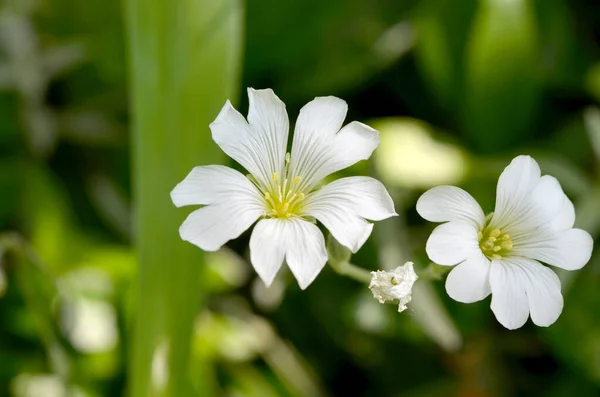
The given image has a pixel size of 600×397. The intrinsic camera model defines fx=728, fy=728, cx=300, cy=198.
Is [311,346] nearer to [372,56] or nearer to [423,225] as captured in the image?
[423,225]

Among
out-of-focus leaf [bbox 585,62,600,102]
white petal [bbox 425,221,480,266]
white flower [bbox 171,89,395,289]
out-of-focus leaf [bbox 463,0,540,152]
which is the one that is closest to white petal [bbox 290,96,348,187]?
white flower [bbox 171,89,395,289]

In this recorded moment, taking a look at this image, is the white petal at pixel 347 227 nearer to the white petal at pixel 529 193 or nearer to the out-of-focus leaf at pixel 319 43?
the white petal at pixel 529 193

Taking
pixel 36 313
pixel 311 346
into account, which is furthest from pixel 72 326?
pixel 311 346

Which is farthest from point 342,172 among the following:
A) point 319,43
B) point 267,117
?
point 267,117

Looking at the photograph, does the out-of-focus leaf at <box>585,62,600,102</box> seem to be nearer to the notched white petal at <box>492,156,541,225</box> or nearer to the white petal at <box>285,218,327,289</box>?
the notched white petal at <box>492,156,541,225</box>

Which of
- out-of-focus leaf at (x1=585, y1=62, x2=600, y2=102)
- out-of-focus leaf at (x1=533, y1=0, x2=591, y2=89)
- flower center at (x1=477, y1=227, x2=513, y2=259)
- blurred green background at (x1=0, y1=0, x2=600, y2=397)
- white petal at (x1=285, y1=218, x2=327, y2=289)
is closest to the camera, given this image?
white petal at (x1=285, y1=218, x2=327, y2=289)

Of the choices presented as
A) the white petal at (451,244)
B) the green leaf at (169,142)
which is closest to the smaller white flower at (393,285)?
the white petal at (451,244)
